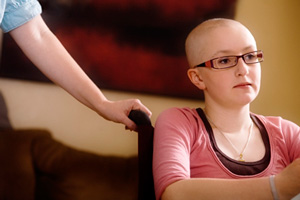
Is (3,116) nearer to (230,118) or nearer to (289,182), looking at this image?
(230,118)

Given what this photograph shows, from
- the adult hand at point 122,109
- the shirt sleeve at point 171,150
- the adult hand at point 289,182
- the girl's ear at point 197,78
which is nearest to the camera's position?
the adult hand at point 289,182

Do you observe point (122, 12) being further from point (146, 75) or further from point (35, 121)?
point (35, 121)

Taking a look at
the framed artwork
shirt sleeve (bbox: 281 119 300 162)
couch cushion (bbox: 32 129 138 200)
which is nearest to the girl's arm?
shirt sleeve (bbox: 281 119 300 162)

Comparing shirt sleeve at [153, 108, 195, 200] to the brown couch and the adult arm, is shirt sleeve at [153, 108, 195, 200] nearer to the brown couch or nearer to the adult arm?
the adult arm

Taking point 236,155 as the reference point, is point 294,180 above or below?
above

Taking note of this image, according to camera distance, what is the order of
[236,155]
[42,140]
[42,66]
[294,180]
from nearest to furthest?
[294,180] → [236,155] → [42,66] → [42,140]

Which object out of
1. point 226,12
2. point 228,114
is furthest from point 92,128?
point 226,12

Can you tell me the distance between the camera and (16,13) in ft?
3.95

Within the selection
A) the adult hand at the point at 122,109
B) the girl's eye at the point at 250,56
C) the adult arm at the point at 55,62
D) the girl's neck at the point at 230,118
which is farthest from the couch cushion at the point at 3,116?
the girl's eye at the point at 250,56

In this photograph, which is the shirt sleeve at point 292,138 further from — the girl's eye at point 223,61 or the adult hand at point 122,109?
the adult hand at point 122,109

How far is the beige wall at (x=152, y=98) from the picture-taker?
6.13 feet

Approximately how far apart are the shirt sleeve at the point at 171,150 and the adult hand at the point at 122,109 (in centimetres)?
8

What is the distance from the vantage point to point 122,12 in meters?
2.02

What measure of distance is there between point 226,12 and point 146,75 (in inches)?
26.4
